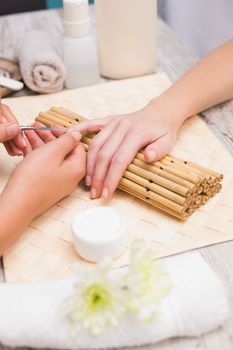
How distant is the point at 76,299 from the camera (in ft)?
1.36

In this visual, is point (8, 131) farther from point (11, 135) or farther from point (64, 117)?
point (64, 117)

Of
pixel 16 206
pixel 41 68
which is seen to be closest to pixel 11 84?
pixel 41 68

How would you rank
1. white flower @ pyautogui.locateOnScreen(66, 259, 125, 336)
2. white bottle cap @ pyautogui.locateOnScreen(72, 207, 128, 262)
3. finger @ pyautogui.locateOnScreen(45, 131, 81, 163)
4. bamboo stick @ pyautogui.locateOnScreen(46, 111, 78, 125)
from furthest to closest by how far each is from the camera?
bamboo stick @ pyautogui.locateOnScreen(46, 111, 78, 125), finger @ pyautogui.locateOnScreen(45, 131, 81, 163), white bottle cap @ pyautogui.locateOnScreen(72, 207, 128, 262), white flower @ pyautogui.locateOnScreen(66, 259, 125, 336)

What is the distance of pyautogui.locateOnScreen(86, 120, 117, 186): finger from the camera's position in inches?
27.1

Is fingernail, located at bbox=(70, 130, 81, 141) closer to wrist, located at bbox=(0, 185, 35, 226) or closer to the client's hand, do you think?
the client's hand

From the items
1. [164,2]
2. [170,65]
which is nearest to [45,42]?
[170,65]

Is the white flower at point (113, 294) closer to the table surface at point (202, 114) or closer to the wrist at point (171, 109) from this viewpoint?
the table surface at point (202, 114)

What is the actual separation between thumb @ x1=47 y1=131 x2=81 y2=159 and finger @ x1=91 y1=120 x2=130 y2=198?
0.04 metres

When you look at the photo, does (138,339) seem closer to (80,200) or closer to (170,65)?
(80,200)

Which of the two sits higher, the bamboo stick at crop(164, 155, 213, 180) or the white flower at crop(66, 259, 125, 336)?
the white flower at crop(66, 259, 125, 336)

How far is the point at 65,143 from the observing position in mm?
668

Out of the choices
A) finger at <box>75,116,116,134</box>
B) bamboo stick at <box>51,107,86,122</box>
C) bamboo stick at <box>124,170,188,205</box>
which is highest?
finger at <box>75,116,116,134</box>

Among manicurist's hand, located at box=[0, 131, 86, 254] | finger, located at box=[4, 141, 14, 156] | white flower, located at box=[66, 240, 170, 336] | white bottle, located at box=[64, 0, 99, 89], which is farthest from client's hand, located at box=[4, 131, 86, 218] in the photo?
white bottle, located at box=[64, 0, 99, 89]

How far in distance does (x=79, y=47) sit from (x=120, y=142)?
0.32 metres
